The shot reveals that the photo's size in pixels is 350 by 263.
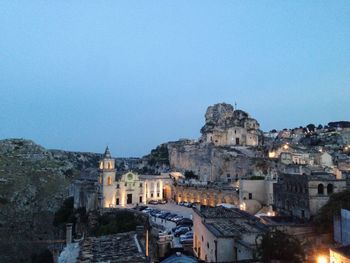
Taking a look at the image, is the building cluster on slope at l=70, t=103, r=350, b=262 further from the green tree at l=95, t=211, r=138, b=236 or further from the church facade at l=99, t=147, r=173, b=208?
the green tree at l=95, t=211, r=138, b=236

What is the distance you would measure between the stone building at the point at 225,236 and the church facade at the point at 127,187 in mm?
26166

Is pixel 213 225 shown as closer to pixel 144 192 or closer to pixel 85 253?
pixel 85 253

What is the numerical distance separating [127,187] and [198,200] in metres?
10.2

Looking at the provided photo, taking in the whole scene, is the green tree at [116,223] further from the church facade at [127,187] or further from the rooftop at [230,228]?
the rooftop at [230,228]

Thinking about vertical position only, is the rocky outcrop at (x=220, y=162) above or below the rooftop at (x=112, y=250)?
above

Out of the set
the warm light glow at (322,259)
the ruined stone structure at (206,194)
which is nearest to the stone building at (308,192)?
the warm light glow at (322,259)

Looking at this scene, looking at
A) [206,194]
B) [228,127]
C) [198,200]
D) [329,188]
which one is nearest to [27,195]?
[198,200]

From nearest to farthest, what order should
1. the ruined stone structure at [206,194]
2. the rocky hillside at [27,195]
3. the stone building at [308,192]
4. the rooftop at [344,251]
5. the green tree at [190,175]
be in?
the rooftop at [344,251]
the stone building at [308,192]
the ruined stone structure at [206,194]
the rocky hillside at [27,195]
the green tree at [190,175]

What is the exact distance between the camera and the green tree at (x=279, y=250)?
1480cm

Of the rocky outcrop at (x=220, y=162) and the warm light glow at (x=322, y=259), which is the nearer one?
the warm light glow at (x=322, y=259)

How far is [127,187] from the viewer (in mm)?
52656

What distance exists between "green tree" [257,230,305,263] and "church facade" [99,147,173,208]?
37061 millimetres

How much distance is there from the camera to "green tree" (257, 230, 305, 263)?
14805 mm

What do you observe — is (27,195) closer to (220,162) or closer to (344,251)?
(220,162)
